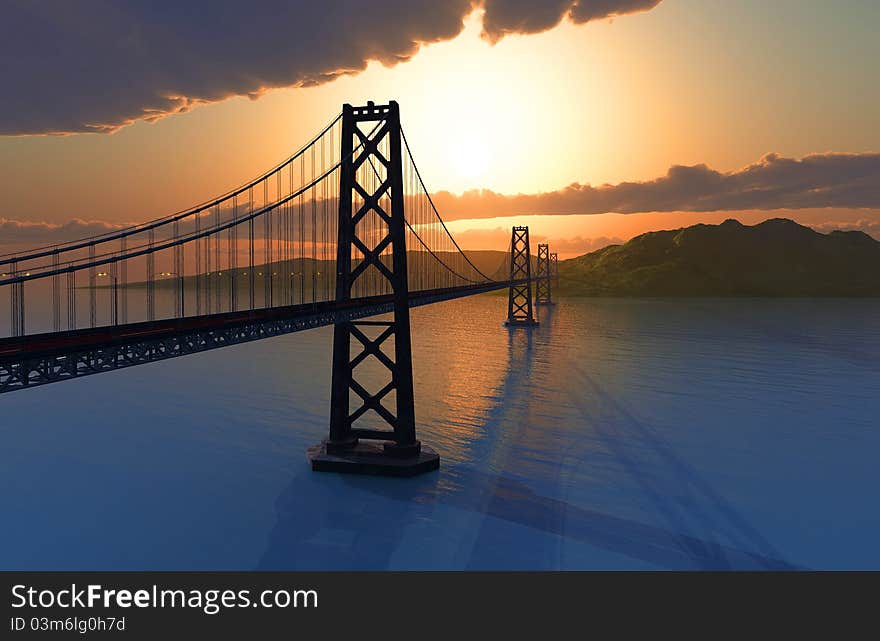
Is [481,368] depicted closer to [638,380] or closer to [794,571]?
[638,380]

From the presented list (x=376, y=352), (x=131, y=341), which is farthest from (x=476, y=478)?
(x=131, y=341)

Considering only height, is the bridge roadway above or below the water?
above

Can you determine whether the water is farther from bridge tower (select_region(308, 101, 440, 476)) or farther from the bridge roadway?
the bridge roadway

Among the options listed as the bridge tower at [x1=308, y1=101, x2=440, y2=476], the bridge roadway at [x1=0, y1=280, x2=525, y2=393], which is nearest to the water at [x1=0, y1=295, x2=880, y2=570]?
the bridge tower at [x1=308, y1=101, x2=440, y2=476]

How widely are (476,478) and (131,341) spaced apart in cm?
1491

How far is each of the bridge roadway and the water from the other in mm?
6615

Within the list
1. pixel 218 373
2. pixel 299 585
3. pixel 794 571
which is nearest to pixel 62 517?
pixel 299 585

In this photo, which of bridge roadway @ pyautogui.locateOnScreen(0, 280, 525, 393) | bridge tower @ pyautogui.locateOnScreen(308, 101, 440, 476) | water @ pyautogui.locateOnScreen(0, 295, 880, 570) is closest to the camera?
bridge roadway @ pyautogui.locateOnScreen(0, 280, 525, 393)

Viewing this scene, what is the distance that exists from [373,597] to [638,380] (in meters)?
42.5

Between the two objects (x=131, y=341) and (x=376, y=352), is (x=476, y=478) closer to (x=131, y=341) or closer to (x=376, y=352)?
(x=376, y=352)

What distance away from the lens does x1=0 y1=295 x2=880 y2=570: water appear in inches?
745

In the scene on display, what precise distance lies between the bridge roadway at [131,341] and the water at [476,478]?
260 inches

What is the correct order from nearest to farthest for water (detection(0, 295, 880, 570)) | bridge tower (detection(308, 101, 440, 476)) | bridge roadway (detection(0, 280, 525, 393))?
1. bridge roadway (detection(0, 280, 525, 393))
2. water (detection(0, 295, 880, 570))
3. bridge tower (detection(308, 101, 440, 476))

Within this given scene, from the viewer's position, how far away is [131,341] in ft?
52.4
